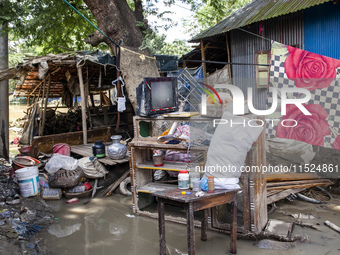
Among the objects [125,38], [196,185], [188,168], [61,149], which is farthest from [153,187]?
[125,38]

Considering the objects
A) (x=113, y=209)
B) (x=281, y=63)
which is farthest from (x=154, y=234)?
(x=281, y=63)

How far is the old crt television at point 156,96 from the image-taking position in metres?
5.20

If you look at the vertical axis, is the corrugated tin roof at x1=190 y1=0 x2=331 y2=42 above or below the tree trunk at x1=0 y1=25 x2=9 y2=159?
above

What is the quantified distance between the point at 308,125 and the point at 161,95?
260 centimetres

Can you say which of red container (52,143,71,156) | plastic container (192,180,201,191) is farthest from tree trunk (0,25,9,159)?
plastic container (192,180,201,191)

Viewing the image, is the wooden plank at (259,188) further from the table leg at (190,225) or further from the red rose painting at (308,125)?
the table leg at (190,225)

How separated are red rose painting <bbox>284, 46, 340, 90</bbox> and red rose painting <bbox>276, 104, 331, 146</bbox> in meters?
0.39

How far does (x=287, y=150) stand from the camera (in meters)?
7.13

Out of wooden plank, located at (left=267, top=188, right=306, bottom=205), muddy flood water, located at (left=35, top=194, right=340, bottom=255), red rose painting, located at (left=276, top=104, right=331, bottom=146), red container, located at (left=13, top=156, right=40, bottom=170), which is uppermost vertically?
red rose painting, located at (left=276, top=104, right=331, bottom=146)

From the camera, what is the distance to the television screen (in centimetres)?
530

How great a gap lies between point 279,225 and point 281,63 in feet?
8.85

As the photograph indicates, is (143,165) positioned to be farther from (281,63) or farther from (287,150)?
(287,150)

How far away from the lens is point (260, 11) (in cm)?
809

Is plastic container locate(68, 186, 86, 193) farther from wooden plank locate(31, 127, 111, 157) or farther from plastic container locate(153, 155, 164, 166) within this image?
wooden plank locate(31, 127, 111, 157)
